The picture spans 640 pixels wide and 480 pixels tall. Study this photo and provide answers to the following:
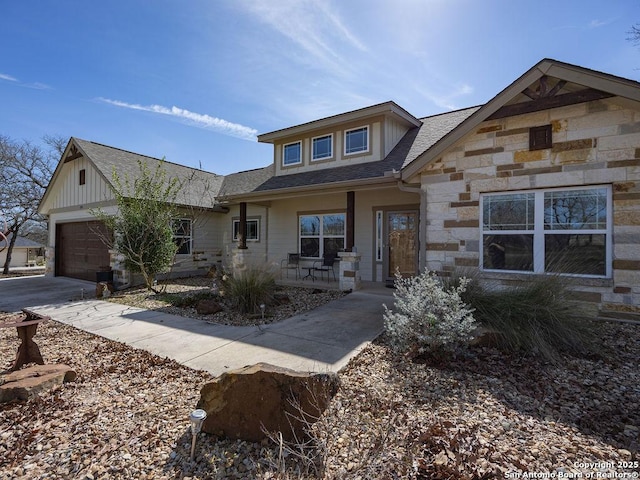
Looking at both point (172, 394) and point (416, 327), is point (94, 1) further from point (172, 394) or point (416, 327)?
point (416, 327)

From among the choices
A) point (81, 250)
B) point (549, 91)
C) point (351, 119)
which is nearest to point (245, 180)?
point (351, 119)

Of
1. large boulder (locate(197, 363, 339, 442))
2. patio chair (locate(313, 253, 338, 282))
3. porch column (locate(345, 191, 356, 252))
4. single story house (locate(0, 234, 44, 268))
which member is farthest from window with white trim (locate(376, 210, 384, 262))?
single story house (locate(0, 234, 44, 268))

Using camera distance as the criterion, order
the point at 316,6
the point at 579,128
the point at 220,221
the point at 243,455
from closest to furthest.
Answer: the point at 243,455, the point at 579,128, the point at 316,6, the point at 220,221

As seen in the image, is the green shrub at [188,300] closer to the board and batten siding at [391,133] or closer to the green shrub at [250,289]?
the green shrub at [250,289]

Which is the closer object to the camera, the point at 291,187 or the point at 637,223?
the point at 637,223

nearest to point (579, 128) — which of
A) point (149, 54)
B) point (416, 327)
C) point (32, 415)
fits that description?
point (416, 327)

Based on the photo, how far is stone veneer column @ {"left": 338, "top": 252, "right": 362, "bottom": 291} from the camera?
8.42 m

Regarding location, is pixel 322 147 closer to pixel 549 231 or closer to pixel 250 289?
pixel 250 289

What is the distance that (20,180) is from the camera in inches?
719

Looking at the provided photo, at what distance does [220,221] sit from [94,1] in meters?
8.43

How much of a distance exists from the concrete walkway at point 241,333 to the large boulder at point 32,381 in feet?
3.56

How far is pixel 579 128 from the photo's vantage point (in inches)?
209

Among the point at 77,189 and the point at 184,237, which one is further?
the point at 77,189

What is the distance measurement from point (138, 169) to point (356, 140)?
881cm
